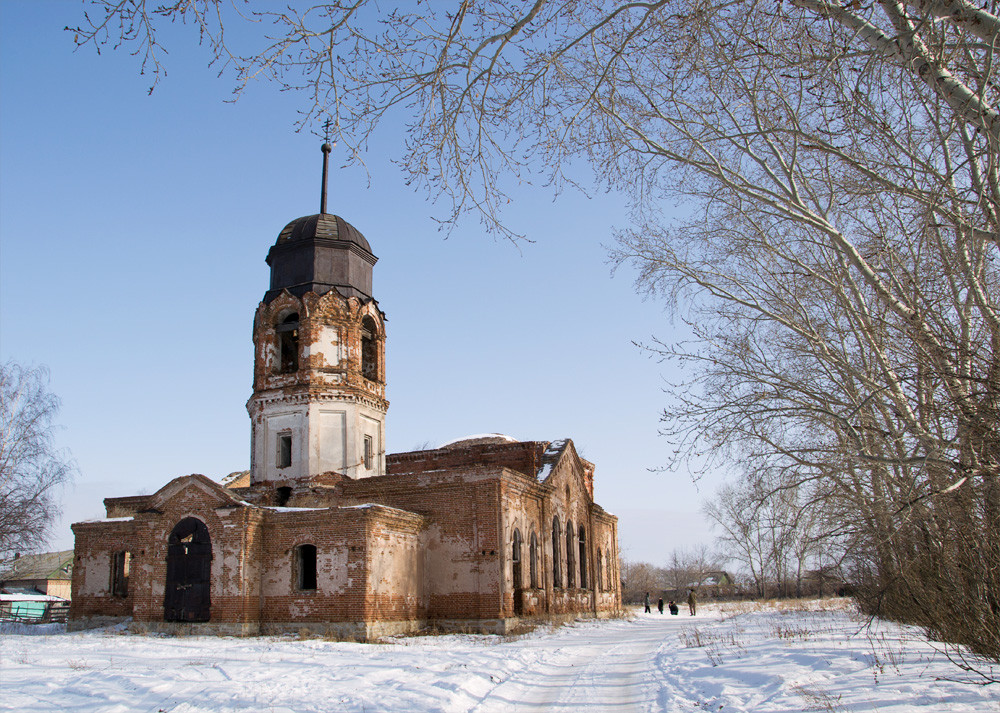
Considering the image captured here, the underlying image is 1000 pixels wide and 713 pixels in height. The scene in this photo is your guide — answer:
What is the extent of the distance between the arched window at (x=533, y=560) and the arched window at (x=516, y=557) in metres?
0.71

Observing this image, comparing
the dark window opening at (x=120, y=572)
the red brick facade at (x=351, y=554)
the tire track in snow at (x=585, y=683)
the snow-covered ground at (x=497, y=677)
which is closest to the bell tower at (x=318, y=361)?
the red brick facade at (x=351, y=554)

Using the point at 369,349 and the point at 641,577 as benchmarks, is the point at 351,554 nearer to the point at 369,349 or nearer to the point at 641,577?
the point at 369,349

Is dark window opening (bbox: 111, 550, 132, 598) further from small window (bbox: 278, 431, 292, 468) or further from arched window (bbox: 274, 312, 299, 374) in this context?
arched window (bbox: 274, 312, 299, 374)

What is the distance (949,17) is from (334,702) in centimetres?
882

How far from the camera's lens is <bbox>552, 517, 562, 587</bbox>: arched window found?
24.4 meters

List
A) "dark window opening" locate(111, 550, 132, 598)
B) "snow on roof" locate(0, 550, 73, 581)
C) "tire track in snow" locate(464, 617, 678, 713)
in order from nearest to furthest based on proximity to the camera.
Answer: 1. "tire track in snow" locate(464, 617, 678, 713)
2. "dark window opening" locate(111, 550, 132, 598)
3. "snow on roof" locate(0, 550, 73, 581)

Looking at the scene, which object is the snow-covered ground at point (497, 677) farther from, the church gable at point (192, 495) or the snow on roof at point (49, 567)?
the snow on roof at point (49, 567)

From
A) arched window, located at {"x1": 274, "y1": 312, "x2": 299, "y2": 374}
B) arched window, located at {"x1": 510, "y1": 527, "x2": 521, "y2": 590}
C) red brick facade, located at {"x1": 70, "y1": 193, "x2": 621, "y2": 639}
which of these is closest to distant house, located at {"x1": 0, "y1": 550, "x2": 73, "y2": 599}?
red brick facade, located at {"x1": 70, "y1": 193, "x2": 621, "y2": 639}

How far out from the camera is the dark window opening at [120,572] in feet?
70.5

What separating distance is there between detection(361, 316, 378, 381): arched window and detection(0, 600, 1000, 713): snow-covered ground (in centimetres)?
995

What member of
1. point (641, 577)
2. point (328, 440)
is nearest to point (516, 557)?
point (328, 440)

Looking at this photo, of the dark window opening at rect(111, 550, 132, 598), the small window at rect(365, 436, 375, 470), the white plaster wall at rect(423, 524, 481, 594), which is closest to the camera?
the white plaster wall at rect(423, 524, 481, 594)

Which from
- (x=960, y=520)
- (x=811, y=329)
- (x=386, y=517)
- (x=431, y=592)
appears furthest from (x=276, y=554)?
(x=960, y=520)

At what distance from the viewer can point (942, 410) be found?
22.8ft
